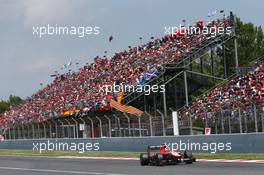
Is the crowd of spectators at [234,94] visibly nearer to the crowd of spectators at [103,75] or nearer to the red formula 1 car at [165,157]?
the crowd of spectators at [103,75]

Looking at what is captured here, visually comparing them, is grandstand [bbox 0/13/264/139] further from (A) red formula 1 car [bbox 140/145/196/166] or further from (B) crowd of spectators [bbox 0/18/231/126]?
(A) red formula 1 car [bbox 140/145/196/166]

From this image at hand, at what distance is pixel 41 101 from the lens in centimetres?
5203

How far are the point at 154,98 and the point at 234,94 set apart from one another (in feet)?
29.9

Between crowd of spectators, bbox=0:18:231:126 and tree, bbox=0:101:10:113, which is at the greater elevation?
tree, bbox=0:101:10:113

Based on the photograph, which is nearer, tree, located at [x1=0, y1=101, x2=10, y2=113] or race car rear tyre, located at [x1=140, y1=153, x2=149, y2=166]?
race car rear tyre, located at [x1=140, y1=153, x2=149, y2=166]

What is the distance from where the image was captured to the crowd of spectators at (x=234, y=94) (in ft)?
95.6

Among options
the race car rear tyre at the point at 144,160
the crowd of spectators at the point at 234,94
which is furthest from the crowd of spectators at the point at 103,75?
the race car rear tyre at the point at 144,160

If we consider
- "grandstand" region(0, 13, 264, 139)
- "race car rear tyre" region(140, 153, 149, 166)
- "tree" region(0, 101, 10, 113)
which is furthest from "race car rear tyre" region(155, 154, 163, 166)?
"tree" region(0, 101, 10, 113)

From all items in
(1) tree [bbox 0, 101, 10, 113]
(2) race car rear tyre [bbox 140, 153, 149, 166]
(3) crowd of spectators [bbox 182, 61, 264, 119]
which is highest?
(1) tree [bbox 0, 101, 10, 113]

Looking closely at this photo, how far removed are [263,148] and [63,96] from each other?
2859 centimetres

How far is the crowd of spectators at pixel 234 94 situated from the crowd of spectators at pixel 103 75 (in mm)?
5917

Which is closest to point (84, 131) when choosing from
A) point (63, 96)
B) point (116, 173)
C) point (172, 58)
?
point (172, 58)

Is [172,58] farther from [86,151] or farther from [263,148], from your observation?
[263,148]

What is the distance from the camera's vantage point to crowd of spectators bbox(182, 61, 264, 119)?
2914 centimetres
